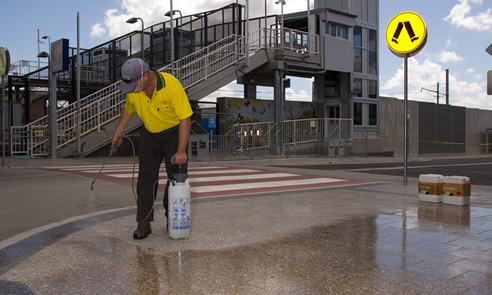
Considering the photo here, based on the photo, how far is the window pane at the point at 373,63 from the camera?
34.4 m

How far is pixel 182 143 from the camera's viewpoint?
4363 mm

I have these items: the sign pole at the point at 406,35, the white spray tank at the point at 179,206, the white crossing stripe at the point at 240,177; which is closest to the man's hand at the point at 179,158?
the white spray tank at the point at 179,206

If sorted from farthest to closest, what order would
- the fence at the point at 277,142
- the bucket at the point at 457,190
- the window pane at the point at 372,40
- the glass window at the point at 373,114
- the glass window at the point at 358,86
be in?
the window pane at the point at 372,40 → the glass window at the point at 373,114 → the glass window at the point at 358,86 → the fence at the point at 277,142 → the bucket at the point at 457,190

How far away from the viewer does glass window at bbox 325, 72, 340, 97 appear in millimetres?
33531

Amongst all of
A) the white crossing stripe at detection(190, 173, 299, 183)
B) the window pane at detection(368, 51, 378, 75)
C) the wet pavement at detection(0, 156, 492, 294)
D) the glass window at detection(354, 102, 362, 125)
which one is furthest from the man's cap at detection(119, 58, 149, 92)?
the window pane at detection(368, 51, 378, 75)

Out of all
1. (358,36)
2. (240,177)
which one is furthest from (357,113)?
(240,177)

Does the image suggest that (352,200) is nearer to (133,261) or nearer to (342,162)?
(133,261)

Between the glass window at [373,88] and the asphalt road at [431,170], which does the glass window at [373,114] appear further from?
the asphalt road at [431,170]

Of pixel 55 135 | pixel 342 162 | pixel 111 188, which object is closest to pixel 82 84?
pixel 55 135

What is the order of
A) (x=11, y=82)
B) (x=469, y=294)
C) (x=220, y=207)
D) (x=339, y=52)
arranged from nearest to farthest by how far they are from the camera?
(x=469, y=294) → (x=220, y=207) → (x=11, y=82) → (x=339, y=52)

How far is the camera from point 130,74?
4.14 m

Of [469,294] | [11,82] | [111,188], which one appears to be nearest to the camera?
[469,294]

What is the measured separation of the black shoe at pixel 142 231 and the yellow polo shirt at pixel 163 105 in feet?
3.21

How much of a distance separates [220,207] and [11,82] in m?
27.6
